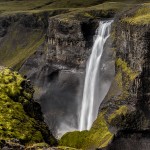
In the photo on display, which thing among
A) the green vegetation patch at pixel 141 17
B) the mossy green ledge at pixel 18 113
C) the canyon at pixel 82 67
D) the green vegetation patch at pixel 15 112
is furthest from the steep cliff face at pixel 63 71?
the green vegetation patch at pixel 15 112

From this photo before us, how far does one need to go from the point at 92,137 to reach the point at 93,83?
25.0 meters

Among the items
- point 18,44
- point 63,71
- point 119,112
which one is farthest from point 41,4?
point 119,112

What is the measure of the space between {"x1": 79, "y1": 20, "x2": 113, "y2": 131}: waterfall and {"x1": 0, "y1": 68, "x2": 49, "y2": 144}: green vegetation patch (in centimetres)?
4786

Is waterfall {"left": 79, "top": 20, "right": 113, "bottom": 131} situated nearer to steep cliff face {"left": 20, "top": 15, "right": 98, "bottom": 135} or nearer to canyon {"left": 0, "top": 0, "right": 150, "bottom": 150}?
canyon {"left": 0, "top": 0, "right": 150, "bottom": 150}

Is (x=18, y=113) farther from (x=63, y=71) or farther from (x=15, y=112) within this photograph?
(x=63, y=71)

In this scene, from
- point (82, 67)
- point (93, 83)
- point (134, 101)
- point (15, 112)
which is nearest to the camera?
point (15, 112)

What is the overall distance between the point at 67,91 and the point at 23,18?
170 ft

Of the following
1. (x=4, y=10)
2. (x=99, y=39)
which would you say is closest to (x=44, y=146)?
(x=99, y=39)

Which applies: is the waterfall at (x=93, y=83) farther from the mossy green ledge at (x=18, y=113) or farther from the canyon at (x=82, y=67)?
the mossy green ledge at (x=18, y=113)

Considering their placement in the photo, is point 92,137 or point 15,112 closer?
point 15,112

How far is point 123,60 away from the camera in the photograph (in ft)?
185

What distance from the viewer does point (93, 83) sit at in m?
77.5

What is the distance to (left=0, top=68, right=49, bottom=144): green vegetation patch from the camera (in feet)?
65.4

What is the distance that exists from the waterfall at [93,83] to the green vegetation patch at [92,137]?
1744 centimetres
